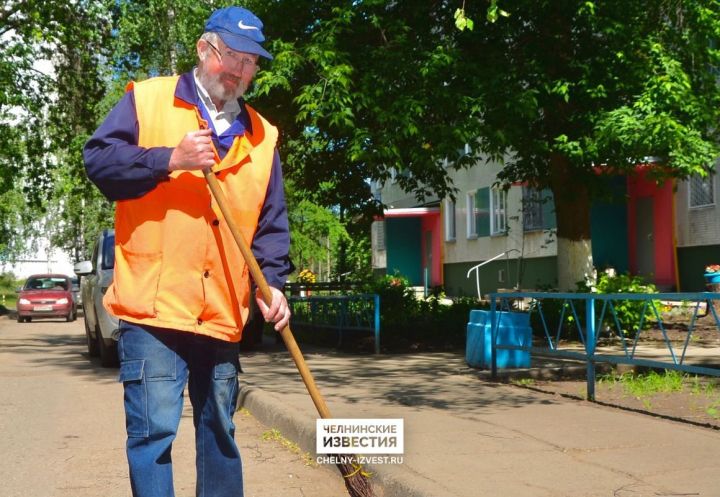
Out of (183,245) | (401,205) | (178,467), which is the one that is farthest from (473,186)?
(183,245)

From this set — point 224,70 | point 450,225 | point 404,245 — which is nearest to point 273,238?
point 224,70

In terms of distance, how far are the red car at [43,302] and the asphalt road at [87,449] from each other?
70.2 feet

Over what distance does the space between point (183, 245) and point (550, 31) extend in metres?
12.3

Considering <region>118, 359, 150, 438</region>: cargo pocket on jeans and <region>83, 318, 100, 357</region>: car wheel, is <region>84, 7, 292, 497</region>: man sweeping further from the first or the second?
<region>83, 318, 100, 357</region>: car wheel

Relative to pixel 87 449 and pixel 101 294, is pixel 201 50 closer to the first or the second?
pixel 87 449

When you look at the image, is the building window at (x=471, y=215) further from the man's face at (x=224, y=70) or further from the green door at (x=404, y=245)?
the man's face at (x=224, y=70)

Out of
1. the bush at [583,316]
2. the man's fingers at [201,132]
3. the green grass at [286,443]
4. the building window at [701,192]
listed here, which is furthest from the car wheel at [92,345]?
the building window at [701,192]

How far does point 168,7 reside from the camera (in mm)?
24297

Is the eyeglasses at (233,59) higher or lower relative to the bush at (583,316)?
higher

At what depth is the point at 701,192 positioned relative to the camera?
76.9 feet

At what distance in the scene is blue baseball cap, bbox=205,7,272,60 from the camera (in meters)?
3.75

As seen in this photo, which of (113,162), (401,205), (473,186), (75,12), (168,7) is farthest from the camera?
(401,205)

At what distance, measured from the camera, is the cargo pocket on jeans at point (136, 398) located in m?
3.66

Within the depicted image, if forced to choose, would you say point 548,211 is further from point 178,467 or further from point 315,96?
point 178,467
